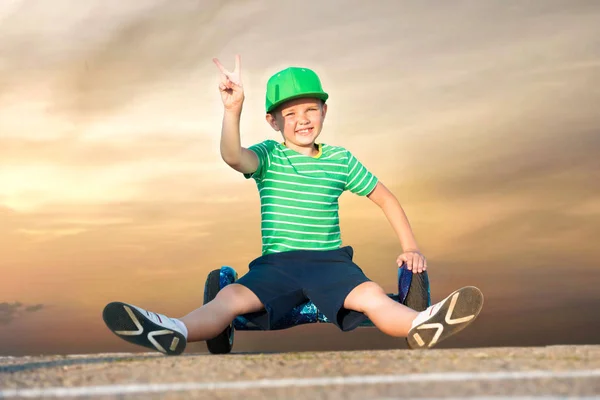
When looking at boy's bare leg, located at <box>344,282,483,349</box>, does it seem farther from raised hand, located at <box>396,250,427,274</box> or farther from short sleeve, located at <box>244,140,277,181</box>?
short sleeve, located at <box>244,140,277,181</box>

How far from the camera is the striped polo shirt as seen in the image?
5.30 m

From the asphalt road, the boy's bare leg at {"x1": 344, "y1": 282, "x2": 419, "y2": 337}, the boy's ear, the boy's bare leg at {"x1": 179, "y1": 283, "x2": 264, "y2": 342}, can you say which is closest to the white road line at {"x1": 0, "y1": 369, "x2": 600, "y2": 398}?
the asphalt road

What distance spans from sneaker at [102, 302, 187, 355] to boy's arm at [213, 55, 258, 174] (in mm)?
1205

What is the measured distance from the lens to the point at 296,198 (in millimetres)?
5363

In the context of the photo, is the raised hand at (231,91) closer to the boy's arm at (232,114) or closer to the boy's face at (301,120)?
the boy's arm at (232,114)

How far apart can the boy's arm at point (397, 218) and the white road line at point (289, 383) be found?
228 cm

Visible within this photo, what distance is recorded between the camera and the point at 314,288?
16.4ft

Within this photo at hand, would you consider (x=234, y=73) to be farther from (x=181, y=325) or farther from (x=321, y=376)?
(x=321, y=376)

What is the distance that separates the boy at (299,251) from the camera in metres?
4.34

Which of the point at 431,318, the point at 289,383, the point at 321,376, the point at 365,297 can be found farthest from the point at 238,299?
the point at 289,383

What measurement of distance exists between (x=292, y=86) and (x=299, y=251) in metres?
1.15

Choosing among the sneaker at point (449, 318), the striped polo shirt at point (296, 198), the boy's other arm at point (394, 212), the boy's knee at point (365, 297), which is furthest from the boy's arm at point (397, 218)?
the sneaker at point (449, 318)

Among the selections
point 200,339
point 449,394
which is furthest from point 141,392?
point 200,339

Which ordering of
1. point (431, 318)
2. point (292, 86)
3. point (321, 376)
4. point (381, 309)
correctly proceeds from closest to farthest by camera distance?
1. point (321, 376)
2. point (431, 318)
3. point (381, 309)
4. point (292, 86)
